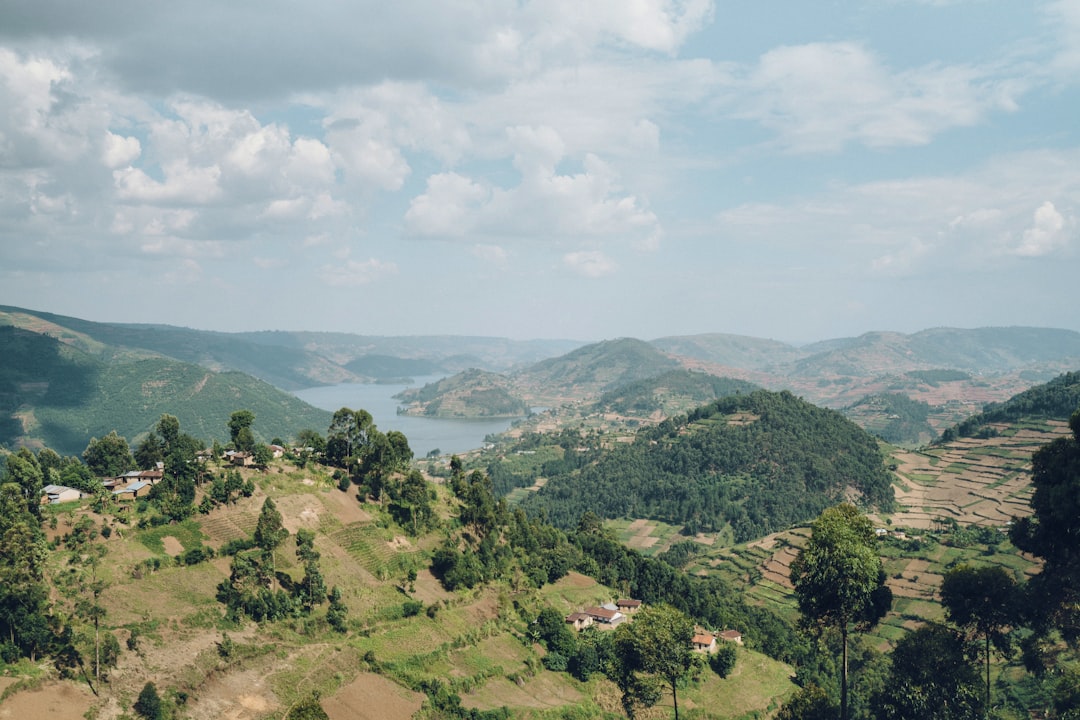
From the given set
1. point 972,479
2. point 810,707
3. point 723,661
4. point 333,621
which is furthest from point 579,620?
point 972,479

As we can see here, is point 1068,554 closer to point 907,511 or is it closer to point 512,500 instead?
point 907,511

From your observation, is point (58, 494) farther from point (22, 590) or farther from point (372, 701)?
point (372, 701)

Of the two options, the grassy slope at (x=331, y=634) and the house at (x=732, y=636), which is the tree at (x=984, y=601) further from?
the house at (x=732, y=636)

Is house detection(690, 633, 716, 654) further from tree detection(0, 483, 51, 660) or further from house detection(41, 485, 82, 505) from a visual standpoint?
house detection(41, 485, 82, 505)

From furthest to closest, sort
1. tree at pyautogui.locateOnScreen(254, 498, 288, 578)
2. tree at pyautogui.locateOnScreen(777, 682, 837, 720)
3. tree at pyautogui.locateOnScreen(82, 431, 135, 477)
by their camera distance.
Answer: tree at pyautogui.locateOnScreen(82, 431, 135, 477) → tree at pyautogui.locateOnScreen(254, 498, 288, 578) → tree at pyautogui.locateOnScreen(777, 682, 837, 720)

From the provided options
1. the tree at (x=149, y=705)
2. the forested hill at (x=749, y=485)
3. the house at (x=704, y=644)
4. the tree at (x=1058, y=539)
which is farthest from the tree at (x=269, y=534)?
the forested hill at (x=749, y=485)

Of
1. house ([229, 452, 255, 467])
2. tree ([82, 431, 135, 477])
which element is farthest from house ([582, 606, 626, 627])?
tree ([82, 431, 135, 477])
